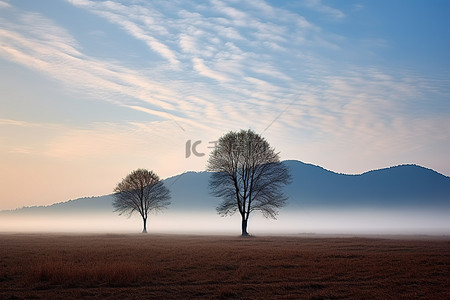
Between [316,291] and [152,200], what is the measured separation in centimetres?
8031

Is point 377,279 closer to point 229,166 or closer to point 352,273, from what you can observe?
point 352,273

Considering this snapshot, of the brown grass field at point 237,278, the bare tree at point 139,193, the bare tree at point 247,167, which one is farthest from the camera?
the bare tree at point 139,193

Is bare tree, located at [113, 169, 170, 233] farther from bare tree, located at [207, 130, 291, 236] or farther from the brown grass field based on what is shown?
the brown grass field

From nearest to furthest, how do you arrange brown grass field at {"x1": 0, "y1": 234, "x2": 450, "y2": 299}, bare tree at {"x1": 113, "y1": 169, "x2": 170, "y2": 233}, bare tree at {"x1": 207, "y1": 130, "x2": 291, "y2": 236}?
brown grass field at {"x1": 0, "y1": 234, "x2": 450, "y2": 299} → bare tree at {"x1": 207, "y1": 130, "x2": 291, "y2": 236} → bare tree at {"x1": 113, "y1": 169, "x2": 170, "y2": 233}

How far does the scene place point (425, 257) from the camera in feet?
101

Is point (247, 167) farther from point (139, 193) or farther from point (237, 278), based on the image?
point (237, 278)

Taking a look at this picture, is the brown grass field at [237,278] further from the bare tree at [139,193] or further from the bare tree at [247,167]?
the bare tree at [139,193]

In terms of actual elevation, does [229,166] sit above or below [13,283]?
above

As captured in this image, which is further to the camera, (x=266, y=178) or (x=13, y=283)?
(x=266, y=178)

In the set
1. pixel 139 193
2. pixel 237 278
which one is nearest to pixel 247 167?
pixel 139 193

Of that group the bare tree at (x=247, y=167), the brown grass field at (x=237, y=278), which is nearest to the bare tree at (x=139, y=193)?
the bare tree at (x=247, y=167)

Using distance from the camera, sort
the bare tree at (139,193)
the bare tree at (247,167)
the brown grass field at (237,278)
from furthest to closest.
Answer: the bare tree at (139,193) < the bare tree at (247,167) < the brown grass field at (237,278)

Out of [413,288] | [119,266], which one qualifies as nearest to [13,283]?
[119,266]

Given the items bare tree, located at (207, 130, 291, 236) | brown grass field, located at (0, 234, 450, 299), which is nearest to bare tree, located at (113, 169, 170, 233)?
bare tree, located at (207, 130, 291, 236)
